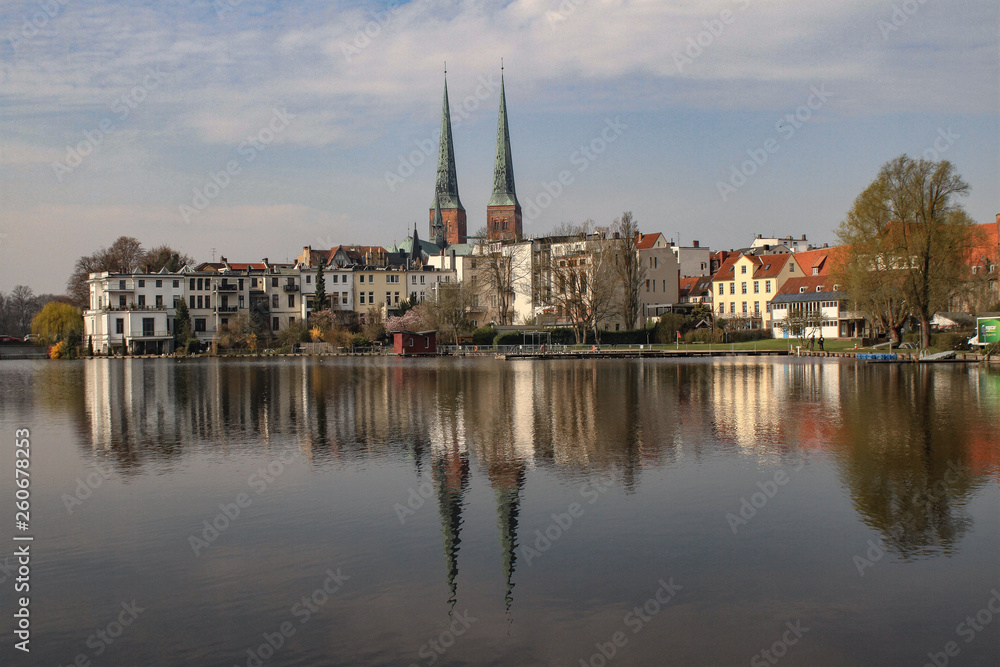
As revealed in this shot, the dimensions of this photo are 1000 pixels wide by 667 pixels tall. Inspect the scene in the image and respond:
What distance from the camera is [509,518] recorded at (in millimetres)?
12727

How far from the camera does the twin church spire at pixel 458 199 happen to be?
545ft

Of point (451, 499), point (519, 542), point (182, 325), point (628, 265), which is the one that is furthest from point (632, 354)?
point (519, 542)

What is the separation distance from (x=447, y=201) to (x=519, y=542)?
169 m

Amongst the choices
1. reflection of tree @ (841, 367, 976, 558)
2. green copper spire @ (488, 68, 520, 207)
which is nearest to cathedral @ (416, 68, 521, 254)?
green copper spire @ (488, 68, 520, 207)

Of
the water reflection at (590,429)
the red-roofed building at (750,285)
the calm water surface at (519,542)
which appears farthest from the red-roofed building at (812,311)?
the calm water surface at (519,542)

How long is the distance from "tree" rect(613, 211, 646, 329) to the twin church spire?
74.8m

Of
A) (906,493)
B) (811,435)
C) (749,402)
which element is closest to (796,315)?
(749,402)

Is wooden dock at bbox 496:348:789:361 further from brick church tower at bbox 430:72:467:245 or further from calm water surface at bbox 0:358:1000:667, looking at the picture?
brick church tower at bbox 430:72:467:245

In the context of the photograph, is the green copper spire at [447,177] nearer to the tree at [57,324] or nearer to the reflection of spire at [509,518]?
the tree at [57,324]

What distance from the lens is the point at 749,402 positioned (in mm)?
28734

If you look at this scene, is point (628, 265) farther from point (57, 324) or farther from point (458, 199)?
point (458, 199)

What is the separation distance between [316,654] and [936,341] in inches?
2331

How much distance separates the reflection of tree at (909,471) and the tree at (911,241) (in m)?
29.4

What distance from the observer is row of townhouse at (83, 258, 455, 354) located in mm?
94188
